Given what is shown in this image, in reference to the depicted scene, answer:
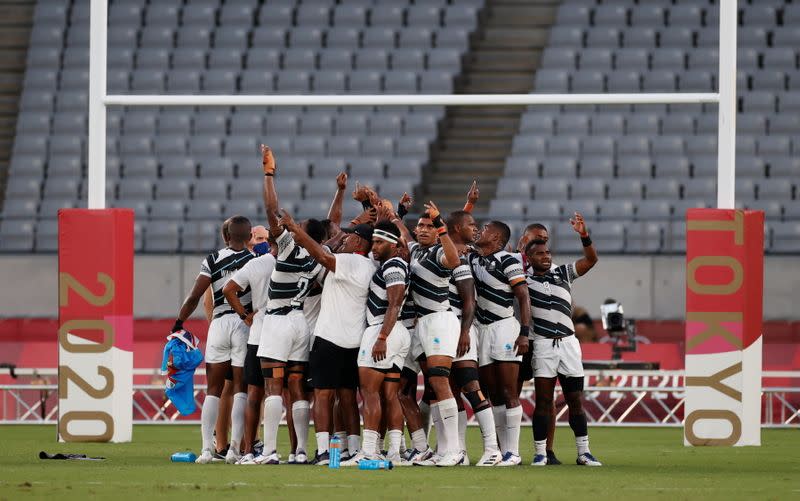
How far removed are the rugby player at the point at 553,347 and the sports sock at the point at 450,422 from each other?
75 centimetres

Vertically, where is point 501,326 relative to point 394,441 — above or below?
above

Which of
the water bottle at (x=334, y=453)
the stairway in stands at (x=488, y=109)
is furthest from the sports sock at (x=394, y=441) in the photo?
the stairway in stands at (x=488, y=109)

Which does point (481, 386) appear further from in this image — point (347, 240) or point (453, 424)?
point (347, 240)

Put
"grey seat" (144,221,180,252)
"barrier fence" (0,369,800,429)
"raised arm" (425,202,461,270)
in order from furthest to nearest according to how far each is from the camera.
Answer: "grey seat" (144,221,180,252), "barrier fence" (0,369,800,429), "raised arm" (425,202,461,270)

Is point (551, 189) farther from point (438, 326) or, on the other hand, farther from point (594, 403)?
point (438, 326)

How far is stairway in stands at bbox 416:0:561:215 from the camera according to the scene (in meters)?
23.7

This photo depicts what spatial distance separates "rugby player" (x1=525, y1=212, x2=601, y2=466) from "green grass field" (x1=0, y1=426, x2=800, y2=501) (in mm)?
323

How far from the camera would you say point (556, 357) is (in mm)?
11398

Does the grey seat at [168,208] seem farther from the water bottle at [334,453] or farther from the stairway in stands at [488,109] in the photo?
the water bottle at [334,453]

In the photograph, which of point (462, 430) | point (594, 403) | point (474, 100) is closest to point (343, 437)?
point (462, 430)

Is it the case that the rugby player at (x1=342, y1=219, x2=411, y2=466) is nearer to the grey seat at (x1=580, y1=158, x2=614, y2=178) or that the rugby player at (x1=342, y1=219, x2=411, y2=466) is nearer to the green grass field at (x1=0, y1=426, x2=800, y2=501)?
the green grass field at (x1=0, y1=426, x2=800, y2=501)

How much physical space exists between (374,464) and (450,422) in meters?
0.73

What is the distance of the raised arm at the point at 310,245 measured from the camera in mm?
10500

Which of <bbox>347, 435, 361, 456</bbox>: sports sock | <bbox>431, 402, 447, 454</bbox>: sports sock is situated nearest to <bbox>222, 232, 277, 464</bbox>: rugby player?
<bbox>347, 435, 361, 456</bbox>: sports sock
